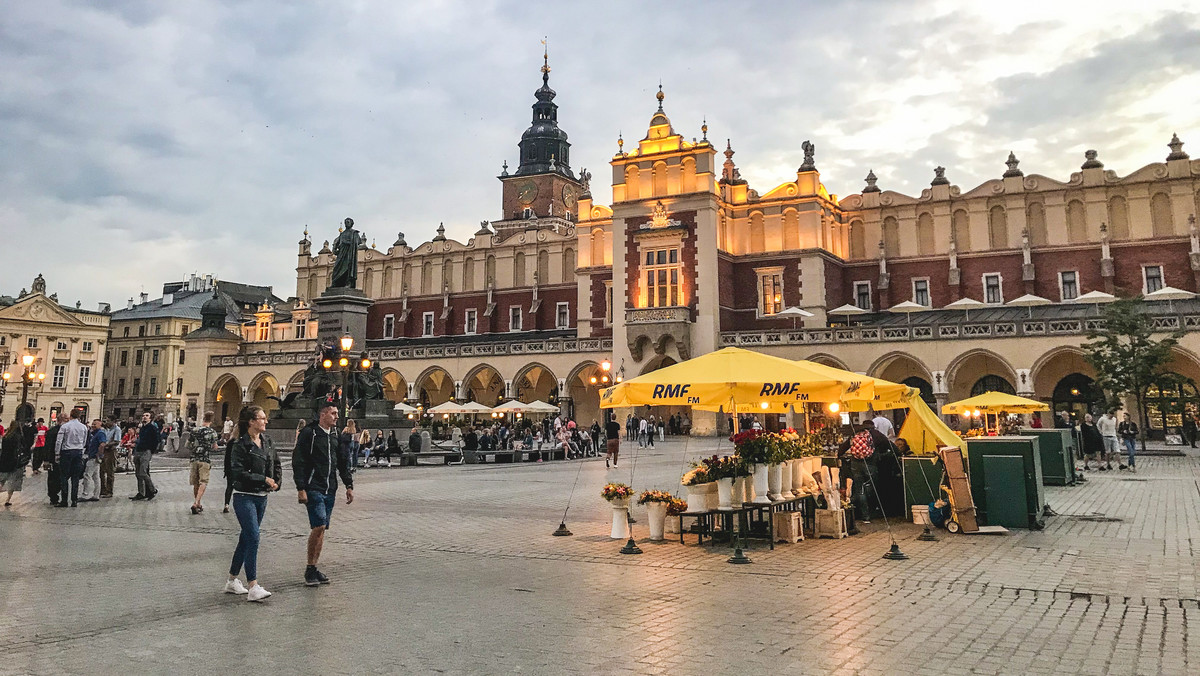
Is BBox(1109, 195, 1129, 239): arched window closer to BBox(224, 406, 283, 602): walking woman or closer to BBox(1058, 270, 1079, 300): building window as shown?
BBox(1058, 270, 1079, 300): building window

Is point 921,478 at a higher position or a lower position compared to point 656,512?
higher

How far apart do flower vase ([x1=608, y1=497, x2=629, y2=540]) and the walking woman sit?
4.29 m

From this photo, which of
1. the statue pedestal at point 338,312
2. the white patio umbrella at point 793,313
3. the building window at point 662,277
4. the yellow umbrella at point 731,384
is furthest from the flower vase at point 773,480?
the building window at point 662,277

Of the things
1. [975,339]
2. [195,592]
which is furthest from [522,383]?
[195,592]

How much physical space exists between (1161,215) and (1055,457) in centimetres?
3056

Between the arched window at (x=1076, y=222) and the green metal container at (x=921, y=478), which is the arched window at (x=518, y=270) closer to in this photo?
the arched window at (x=1076, y=222)

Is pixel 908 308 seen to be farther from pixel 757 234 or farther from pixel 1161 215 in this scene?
pixel 1161 215

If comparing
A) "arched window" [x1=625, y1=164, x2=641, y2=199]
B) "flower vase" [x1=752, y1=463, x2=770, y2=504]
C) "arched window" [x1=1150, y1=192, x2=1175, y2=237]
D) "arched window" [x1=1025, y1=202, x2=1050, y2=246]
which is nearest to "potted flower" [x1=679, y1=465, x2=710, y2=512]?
"flower vase" [x1=752, y1=463, x2=770, y2=504]

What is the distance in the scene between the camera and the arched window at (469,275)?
55.8 metres

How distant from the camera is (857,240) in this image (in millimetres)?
46531

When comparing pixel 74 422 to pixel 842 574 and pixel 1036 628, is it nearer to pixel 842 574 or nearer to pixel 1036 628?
pixel 842 574

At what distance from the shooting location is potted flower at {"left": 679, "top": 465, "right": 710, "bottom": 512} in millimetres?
10141

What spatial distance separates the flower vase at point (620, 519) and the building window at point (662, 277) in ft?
108

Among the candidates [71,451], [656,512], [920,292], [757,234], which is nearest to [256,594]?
[656,512]
